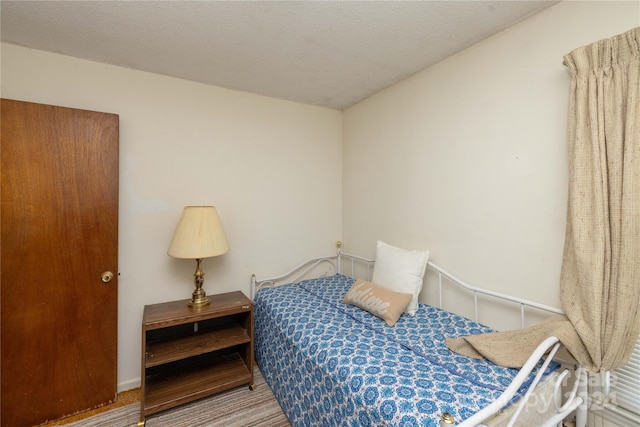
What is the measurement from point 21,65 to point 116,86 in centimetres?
50

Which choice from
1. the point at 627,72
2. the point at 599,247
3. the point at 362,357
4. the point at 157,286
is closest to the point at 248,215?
the point at 157,286

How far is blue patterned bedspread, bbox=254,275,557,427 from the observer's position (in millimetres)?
1107

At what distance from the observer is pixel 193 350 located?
197cm

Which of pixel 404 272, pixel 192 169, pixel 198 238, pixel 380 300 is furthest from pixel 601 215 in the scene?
pixel 192 169

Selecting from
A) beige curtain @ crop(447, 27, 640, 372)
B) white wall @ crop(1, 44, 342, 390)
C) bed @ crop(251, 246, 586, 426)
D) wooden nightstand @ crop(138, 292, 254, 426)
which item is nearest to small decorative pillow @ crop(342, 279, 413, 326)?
bed @ crop(251, 246, 586, 426)

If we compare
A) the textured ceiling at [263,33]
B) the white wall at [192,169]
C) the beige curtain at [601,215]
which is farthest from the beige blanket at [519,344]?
the white wall at [192,169]

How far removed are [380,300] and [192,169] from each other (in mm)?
1793

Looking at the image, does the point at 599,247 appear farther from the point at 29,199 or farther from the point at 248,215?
the point at 29,199

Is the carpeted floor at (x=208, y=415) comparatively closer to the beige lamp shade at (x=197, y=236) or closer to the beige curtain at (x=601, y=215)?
the beige lamp shade at (x=197, y=236)

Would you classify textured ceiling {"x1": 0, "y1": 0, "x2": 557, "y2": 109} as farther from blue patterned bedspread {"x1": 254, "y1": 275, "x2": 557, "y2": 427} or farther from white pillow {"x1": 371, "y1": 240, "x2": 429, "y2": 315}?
blue patterned bedspread {"x1": 254, "y1": 275, "x2": 557, "y2": 427}

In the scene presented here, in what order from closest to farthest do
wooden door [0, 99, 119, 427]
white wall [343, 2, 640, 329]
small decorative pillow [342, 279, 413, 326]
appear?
white wall [343, 2, 640, 329]
wooden door [0, 99, 119, 427]
small decorative pillow [342, 279, 413, 326]

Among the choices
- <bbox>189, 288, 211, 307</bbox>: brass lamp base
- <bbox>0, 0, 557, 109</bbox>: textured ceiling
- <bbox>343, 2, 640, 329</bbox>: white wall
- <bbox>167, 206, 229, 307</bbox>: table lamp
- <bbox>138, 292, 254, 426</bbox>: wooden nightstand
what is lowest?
<bbox>138, 292, 254, 426</bbox>: wooden nightstand

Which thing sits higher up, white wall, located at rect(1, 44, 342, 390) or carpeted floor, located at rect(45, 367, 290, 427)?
white wall, located at rect(1, 44, 342, 390)

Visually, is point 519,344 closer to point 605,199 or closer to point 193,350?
point 605,199
